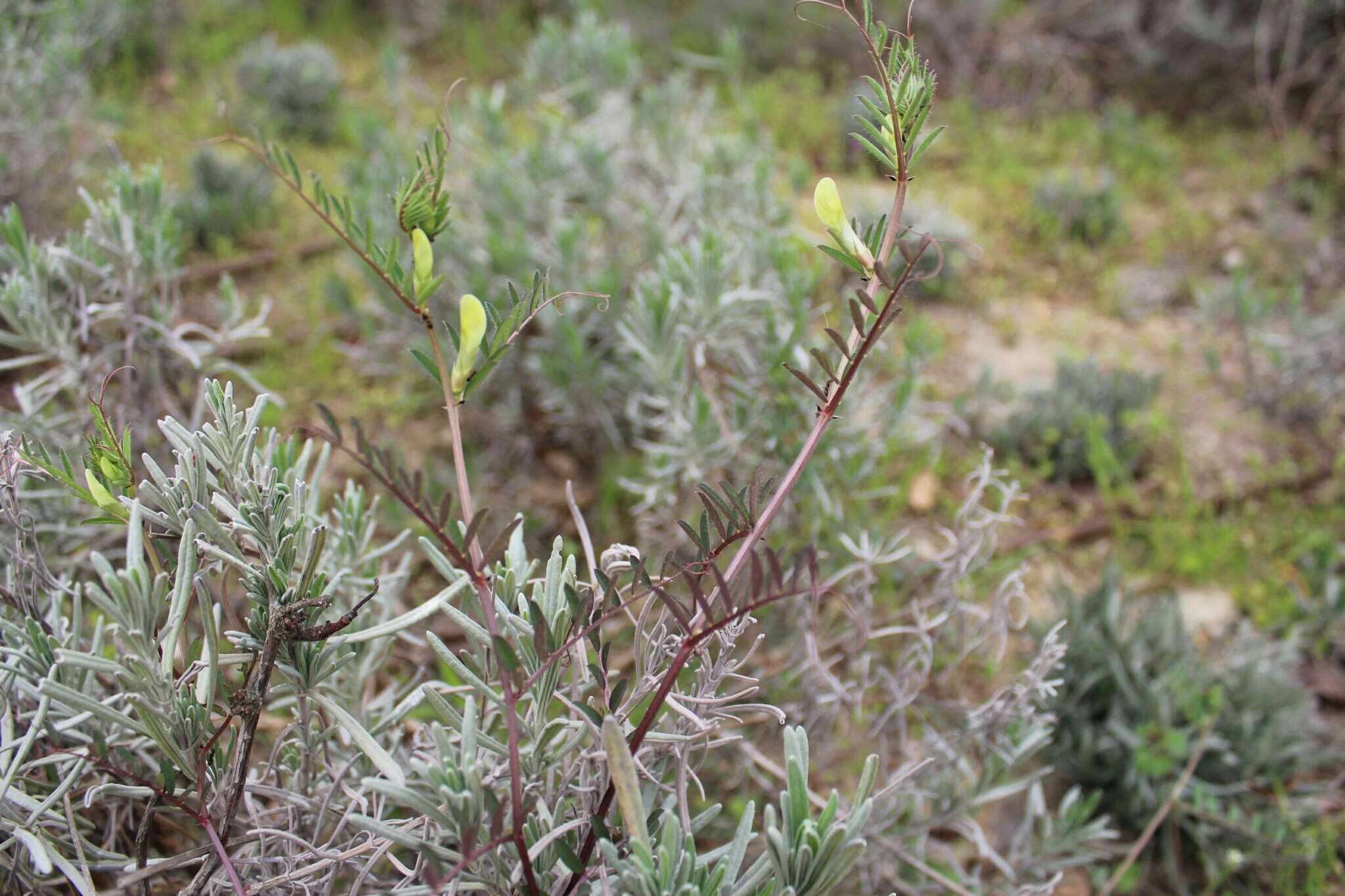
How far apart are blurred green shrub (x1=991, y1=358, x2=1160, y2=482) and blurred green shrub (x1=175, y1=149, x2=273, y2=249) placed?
2.81 metres

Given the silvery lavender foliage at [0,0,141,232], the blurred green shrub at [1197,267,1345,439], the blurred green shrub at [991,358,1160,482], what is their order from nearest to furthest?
1. the silvery lavender foliage at [0,0,141,232]
2. the blurred green shrub at [991,358,1160,482]
3. the blurred green shrub at [1197,267,1345,439]

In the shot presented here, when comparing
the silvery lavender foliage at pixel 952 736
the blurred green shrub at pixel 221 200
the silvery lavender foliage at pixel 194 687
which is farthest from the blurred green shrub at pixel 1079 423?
the blurred green shrub at pixel 221 200

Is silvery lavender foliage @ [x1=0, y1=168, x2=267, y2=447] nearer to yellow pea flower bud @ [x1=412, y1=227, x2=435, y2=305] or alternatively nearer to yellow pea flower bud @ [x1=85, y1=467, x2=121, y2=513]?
yellow pea flower bud @ [x1=85, y1=467, x2=121, y2=513]

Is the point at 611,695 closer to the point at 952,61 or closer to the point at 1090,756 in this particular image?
the point at 1090,756

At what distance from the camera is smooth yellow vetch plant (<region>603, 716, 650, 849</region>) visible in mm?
876

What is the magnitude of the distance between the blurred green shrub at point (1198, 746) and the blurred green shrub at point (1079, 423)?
2.39ft

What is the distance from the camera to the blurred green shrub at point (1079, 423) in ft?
9.09

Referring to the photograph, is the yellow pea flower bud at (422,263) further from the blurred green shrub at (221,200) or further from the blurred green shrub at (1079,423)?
the blurred green shrub at (221,200)

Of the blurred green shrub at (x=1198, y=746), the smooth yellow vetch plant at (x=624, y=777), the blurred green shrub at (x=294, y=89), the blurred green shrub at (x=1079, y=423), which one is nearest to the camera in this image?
the smooth yellow vetch plant at (x=624, y=777)

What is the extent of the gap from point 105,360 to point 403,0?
450cm

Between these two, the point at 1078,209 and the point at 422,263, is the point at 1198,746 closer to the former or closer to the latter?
the point at 422,263

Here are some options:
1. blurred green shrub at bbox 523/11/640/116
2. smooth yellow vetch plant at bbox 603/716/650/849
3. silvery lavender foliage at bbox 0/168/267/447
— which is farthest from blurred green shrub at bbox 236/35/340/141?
smooth yellow vetch plant at bbox 603/716/650/849

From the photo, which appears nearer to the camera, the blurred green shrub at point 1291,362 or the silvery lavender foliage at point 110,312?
the silvery lavender foliage at point 110,312

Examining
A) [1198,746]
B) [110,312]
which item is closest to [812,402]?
[1198,746]
